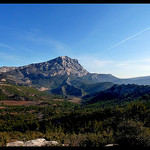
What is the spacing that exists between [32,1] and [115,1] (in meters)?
2.73

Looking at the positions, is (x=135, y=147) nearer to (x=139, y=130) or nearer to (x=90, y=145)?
(x=139, y=130)

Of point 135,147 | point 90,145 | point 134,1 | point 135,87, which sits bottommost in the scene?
point 135,87

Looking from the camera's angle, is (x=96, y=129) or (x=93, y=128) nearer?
(x=96, y=129)

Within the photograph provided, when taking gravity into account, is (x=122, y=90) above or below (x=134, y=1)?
below

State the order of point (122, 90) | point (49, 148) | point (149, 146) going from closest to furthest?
point (149, 146) → point (49, 148) → point (122, 90)

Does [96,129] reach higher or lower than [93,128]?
higher

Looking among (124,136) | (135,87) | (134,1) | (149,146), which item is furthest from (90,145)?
(135,87)

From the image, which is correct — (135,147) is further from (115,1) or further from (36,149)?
(115,1)

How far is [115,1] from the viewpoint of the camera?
318 centimetres

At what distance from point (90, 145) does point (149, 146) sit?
676cm

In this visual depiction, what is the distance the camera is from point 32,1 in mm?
3264

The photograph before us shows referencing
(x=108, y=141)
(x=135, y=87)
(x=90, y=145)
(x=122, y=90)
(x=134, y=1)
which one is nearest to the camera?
(x=134, y=1)

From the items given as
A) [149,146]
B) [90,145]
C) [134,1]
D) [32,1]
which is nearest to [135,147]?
[149,146]

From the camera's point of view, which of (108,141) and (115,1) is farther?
(108,141)
